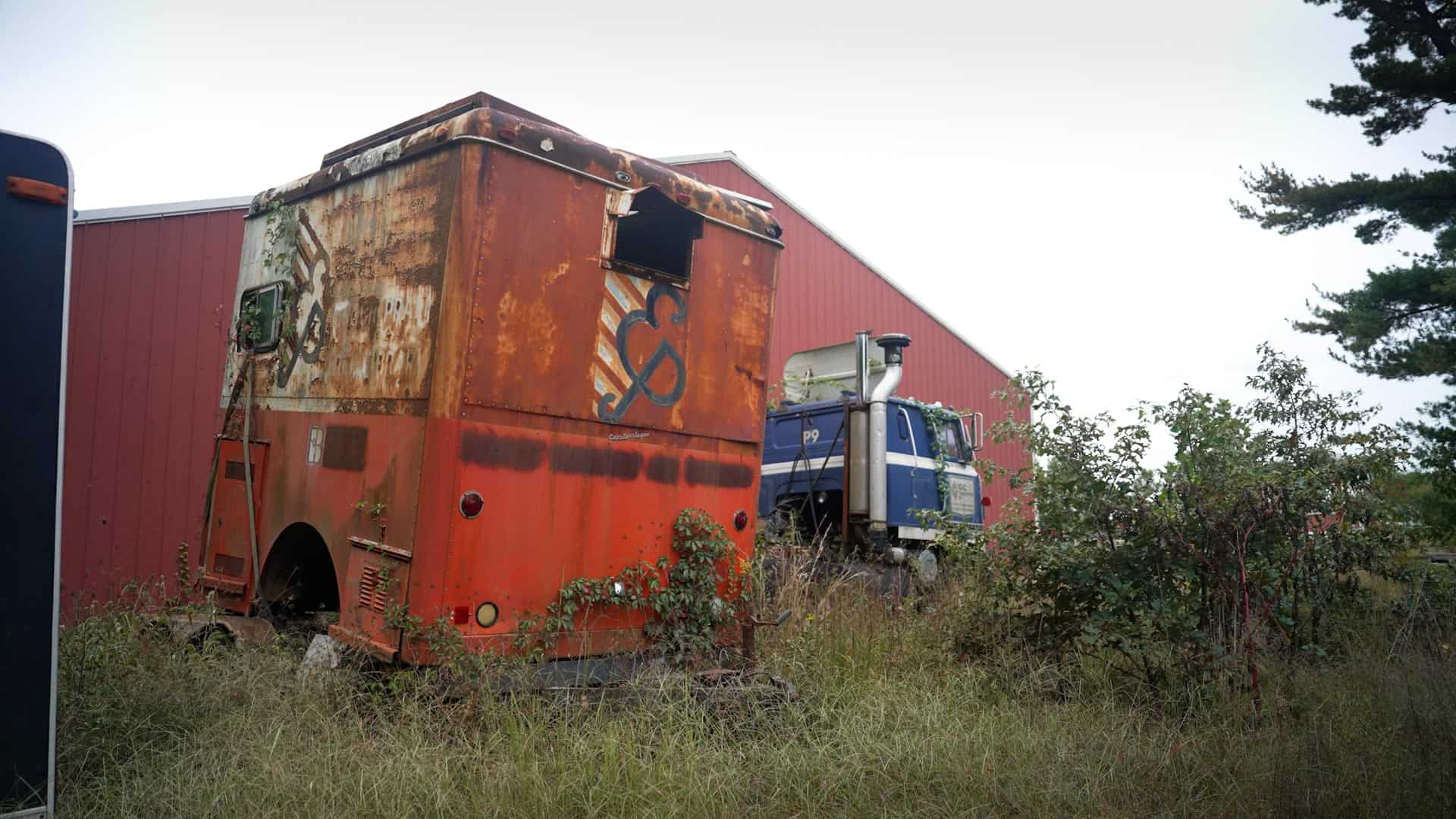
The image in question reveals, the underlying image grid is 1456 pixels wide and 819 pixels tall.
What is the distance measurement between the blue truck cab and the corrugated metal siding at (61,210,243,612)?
5643 millimetres

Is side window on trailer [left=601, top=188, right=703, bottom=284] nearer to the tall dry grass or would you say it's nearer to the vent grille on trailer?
the vent grille on trailer

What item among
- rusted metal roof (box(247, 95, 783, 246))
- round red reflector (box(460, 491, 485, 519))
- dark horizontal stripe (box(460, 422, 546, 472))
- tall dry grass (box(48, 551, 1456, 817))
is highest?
rusted metal roof (box(247, 95, 783, 246))

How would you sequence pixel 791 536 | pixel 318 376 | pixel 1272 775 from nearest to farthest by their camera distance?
pixel 1272 775
pixel 318 376
pixel 791 536

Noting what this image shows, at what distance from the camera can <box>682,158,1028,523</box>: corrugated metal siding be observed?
1402cm

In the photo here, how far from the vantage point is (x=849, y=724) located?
461 cm

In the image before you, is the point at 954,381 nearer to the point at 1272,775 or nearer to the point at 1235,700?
the point at 1235,700

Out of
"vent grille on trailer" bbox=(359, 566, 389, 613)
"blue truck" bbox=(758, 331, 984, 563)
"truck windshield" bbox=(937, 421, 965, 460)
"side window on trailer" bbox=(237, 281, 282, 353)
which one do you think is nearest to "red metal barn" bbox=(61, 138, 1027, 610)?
"side window on trailer" bbox=(237, 281, 282, 353)

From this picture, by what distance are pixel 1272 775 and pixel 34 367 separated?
4803mm

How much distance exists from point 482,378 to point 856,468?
17.8 feet

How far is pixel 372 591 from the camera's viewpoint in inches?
178

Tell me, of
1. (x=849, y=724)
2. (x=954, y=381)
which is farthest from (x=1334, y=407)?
(x=954, y=381)

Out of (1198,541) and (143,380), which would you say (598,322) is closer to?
(1198,541)

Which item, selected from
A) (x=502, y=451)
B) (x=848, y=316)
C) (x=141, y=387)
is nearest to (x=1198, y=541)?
(x=502, y=451)

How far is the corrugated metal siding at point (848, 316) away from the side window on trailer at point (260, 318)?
808 centimetres
